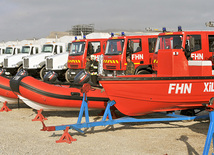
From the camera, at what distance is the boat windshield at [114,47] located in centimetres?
1210

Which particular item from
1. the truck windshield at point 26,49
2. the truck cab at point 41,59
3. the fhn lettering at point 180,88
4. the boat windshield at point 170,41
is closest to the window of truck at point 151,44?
the boat windshield at point 170,41

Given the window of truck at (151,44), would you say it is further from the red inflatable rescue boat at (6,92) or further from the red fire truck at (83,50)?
the red inflatable rescue boat at (6,92)

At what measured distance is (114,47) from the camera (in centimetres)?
1229

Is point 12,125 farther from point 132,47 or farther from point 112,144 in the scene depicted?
point 132,47

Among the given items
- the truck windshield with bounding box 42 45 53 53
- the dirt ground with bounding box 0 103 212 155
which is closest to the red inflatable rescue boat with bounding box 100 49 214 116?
the dirt ground with bounding box 0 103 212 155

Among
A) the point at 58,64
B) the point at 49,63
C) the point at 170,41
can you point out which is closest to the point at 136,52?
the point at 170,41

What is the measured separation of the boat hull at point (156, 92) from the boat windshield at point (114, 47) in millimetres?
6190

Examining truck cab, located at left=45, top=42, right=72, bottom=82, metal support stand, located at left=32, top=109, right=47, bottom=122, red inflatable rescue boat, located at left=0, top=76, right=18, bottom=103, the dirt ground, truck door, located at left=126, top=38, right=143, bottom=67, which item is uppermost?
truck door, located at left=126, top=38, right=143, bottom=67

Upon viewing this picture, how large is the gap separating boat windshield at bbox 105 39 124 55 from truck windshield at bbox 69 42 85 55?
193 cm

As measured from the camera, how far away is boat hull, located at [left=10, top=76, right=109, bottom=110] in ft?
22.5

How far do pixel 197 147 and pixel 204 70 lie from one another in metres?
2.00

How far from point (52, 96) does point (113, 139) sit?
2051mm

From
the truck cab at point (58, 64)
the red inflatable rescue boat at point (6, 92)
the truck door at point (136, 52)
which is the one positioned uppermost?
the truck door at point (136, 52)

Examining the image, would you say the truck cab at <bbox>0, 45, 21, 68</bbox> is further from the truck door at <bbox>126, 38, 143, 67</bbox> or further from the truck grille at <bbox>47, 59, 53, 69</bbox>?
the truck door at <bbox>126, 38, 143, 67</bbox>
